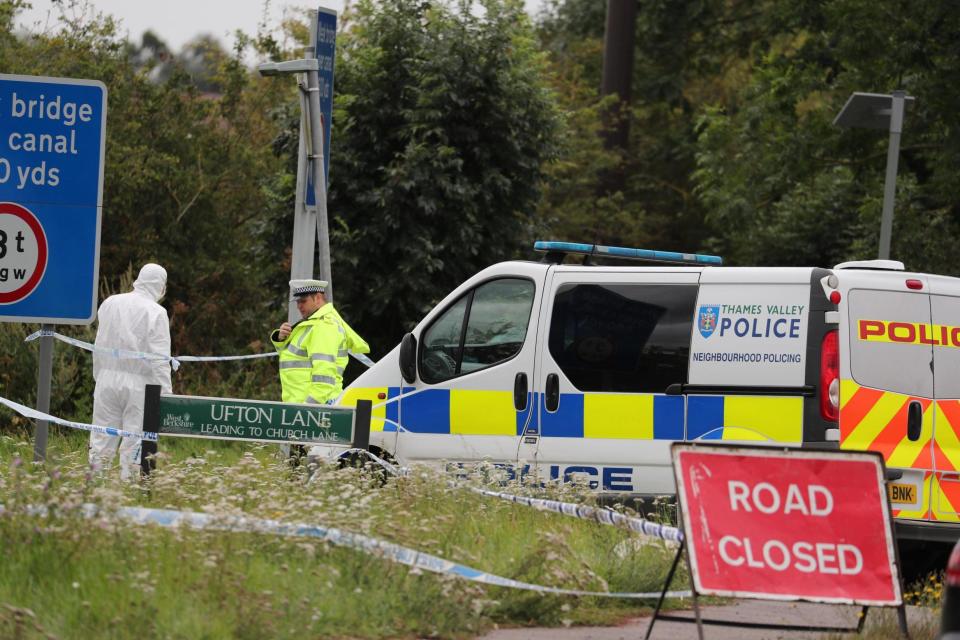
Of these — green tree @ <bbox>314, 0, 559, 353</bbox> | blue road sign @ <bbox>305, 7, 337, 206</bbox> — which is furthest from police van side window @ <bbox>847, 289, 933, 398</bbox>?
green tree @ <bbox>314, 0, 559, 353</bbox>

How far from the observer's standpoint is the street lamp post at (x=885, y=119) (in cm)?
1235

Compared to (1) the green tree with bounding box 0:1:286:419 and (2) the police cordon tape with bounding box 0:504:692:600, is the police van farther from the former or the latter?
(1) the green tree with bounding box 0:1:286:419

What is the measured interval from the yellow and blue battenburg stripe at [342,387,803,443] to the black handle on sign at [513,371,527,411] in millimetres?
32

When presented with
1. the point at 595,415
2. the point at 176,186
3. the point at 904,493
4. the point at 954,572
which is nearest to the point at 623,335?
the point at 595,415

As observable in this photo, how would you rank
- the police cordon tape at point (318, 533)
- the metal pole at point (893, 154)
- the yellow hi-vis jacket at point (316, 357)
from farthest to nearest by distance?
the metal pole at point (893, 154)
the yellow hi-vis jacket at point (316, 357)
the police cordon tape at point (318, 533)

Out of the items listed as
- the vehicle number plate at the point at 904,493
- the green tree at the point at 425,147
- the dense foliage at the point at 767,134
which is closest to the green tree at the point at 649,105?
the dense foliage at the point at 767,134

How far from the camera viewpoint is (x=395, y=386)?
9641mm

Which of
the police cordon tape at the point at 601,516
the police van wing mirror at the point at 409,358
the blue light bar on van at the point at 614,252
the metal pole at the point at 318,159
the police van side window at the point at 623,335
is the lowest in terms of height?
the police cordon tape at the point at 601,516

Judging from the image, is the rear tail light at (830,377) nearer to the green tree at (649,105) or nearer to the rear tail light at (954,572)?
the rear tail light at (954,572)

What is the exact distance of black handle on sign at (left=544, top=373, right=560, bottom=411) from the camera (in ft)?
29.7

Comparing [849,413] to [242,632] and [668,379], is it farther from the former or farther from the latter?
[242,632]

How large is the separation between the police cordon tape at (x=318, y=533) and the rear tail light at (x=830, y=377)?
2.90 m

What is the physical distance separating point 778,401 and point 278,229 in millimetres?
8142

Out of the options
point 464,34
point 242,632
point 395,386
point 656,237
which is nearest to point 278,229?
point 464,34
